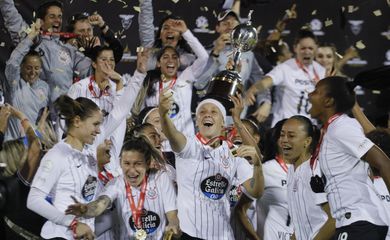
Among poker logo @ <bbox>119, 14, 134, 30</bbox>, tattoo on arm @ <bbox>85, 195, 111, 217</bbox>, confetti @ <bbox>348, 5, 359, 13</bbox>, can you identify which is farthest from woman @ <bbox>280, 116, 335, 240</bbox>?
confetti @ <bbox>348, 5, 359, 13</bbox>

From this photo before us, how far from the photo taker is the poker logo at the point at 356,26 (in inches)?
407

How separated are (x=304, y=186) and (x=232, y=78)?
1.17m

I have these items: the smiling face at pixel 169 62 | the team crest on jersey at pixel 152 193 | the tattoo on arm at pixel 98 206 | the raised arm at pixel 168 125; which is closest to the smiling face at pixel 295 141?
the raised arm at pixel 168 125

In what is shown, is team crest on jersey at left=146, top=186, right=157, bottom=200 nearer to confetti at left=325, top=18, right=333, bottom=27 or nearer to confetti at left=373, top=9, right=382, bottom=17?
confetti at left=325, top=18, right=333, bottom=27

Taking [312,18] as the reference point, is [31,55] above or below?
below

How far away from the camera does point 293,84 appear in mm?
9336

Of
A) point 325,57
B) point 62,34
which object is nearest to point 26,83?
point 62,34

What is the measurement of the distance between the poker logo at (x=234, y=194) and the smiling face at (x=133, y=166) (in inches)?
27.2

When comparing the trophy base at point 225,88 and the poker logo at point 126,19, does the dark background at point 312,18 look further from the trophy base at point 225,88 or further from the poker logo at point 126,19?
the trophy base at point 225,88

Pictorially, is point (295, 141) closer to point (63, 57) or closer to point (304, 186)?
point (304, 186)

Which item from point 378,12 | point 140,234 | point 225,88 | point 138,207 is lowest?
point 140,234

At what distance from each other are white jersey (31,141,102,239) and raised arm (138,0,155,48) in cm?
257

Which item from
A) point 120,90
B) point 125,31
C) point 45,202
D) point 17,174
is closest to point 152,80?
point 120,90

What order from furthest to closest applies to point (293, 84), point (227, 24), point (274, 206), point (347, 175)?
1. point (293, 84)
2. point (227, 24)
3. point (274, 206)
4. point (347, 175)
